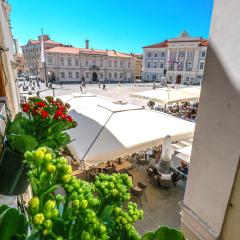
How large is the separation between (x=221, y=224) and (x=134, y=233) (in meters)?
1.90

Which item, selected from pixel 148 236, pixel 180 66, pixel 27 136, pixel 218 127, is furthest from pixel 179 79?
pixel 148 236

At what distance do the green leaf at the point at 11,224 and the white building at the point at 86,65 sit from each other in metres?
45.1

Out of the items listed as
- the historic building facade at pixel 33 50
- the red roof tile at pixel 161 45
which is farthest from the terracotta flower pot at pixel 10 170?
the historic building facade at pixel 33 50

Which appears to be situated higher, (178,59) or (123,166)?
(178,59)

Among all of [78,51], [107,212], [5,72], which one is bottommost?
[107,212]

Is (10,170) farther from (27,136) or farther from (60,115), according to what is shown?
(60,115)

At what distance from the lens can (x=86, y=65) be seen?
52.9 meters

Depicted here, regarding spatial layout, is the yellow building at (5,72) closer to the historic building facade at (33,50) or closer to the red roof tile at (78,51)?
the red roof tile at (78,51)

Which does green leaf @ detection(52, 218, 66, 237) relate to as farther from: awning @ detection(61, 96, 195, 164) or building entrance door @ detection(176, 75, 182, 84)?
building entrance door @ detection(176, 75, 182, 84)

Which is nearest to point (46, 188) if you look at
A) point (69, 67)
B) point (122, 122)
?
point (122, 122)

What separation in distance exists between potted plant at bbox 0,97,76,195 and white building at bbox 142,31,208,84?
4441cm

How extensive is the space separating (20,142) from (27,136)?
7 cm

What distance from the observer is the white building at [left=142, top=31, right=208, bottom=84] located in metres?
46.7

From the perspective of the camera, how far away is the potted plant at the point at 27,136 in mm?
1365
